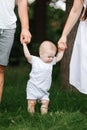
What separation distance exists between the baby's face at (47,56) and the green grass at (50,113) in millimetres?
598

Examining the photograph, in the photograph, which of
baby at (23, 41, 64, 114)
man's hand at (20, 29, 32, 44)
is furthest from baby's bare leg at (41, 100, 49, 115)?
man's hand at (20, 29, 32, 44)

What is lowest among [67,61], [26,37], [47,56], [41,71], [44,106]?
[67,61]

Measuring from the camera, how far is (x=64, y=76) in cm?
985

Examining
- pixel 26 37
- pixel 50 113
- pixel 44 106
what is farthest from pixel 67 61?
pixel 50 113

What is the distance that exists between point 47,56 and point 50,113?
65cm

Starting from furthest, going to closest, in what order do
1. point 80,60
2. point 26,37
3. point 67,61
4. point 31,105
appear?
point 67,61, point 31,105, point 26,37, point 80,60

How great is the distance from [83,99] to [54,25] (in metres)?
12.8

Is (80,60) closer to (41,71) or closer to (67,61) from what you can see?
(41,71)

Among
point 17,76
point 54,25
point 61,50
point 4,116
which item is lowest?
point 54,25

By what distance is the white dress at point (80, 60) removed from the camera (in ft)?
22.6

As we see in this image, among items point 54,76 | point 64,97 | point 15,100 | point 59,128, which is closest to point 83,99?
point 64,97

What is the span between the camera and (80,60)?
695 cm

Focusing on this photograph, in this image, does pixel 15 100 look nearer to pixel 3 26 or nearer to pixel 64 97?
pixel 64 97

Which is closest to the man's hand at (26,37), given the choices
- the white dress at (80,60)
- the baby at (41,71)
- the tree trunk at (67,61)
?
the baby at (41,71)
